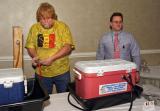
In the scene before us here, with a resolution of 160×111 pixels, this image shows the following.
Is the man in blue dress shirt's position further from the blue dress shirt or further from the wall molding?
the wall molding

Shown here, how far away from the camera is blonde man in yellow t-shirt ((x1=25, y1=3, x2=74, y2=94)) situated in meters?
Answer: 2.29

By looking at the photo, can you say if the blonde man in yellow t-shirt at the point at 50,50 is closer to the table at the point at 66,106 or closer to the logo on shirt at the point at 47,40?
the logo on shirt at the point at 47,40

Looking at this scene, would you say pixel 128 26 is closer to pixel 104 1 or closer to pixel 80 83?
pixel 104 1

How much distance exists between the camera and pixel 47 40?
2.31 m

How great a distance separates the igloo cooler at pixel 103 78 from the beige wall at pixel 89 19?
149cm

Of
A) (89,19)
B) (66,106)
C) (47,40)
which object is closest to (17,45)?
(47,40)

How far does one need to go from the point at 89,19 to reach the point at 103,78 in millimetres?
1640

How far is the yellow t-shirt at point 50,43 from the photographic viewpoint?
231 cm

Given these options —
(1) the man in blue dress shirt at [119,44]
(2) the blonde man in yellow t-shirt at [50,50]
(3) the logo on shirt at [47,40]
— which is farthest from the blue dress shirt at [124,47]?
(3) the logo on shirt at [47,40]

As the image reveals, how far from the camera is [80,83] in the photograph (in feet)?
4.71

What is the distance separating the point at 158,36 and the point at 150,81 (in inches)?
33.9

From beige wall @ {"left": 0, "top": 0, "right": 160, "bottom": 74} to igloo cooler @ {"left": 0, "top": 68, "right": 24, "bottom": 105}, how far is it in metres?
1.58

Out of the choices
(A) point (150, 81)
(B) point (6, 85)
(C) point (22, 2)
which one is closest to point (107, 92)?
(B) point (6, 85)

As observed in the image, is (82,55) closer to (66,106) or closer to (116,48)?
(116,48)
